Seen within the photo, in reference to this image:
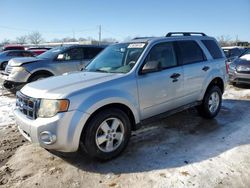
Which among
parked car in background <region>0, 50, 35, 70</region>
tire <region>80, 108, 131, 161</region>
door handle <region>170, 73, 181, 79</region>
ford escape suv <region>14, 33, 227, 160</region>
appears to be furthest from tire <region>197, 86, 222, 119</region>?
parked car in background <region>0, 50, 35, 70</region>

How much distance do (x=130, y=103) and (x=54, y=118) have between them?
1.19 m

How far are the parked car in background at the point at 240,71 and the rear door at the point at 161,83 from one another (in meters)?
5.27

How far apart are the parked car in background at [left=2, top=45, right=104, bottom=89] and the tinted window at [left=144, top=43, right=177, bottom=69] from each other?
175 inches

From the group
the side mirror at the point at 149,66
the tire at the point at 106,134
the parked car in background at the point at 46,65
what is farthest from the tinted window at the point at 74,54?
the tire at the point at 106,134

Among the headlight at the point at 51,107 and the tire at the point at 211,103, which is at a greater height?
the headlight at the point at 51,107

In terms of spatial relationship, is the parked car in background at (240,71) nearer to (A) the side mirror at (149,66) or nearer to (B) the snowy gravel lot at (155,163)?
(B) the snowy gravel lot at (155,163)

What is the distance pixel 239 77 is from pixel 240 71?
218 millimetres

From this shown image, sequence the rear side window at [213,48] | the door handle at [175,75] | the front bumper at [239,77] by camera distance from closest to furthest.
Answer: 1. the door handle at [175,75]
2. the rear side window at [213,48]
3. the front bumper at [239,77]

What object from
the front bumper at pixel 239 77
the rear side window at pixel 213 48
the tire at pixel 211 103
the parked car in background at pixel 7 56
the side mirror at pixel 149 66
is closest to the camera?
the side mirror at pixel 149 66

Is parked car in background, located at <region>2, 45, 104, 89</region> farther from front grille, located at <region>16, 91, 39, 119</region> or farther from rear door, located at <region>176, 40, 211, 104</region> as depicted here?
front grille, located at <region>16, 91, 39, 119</region>

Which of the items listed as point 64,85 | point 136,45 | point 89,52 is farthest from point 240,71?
point 64,85

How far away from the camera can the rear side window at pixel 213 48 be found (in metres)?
5.73

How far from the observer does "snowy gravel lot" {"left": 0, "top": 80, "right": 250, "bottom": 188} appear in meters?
3.33

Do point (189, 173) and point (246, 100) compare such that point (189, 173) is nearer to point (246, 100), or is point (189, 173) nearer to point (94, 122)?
point (94, 122)
